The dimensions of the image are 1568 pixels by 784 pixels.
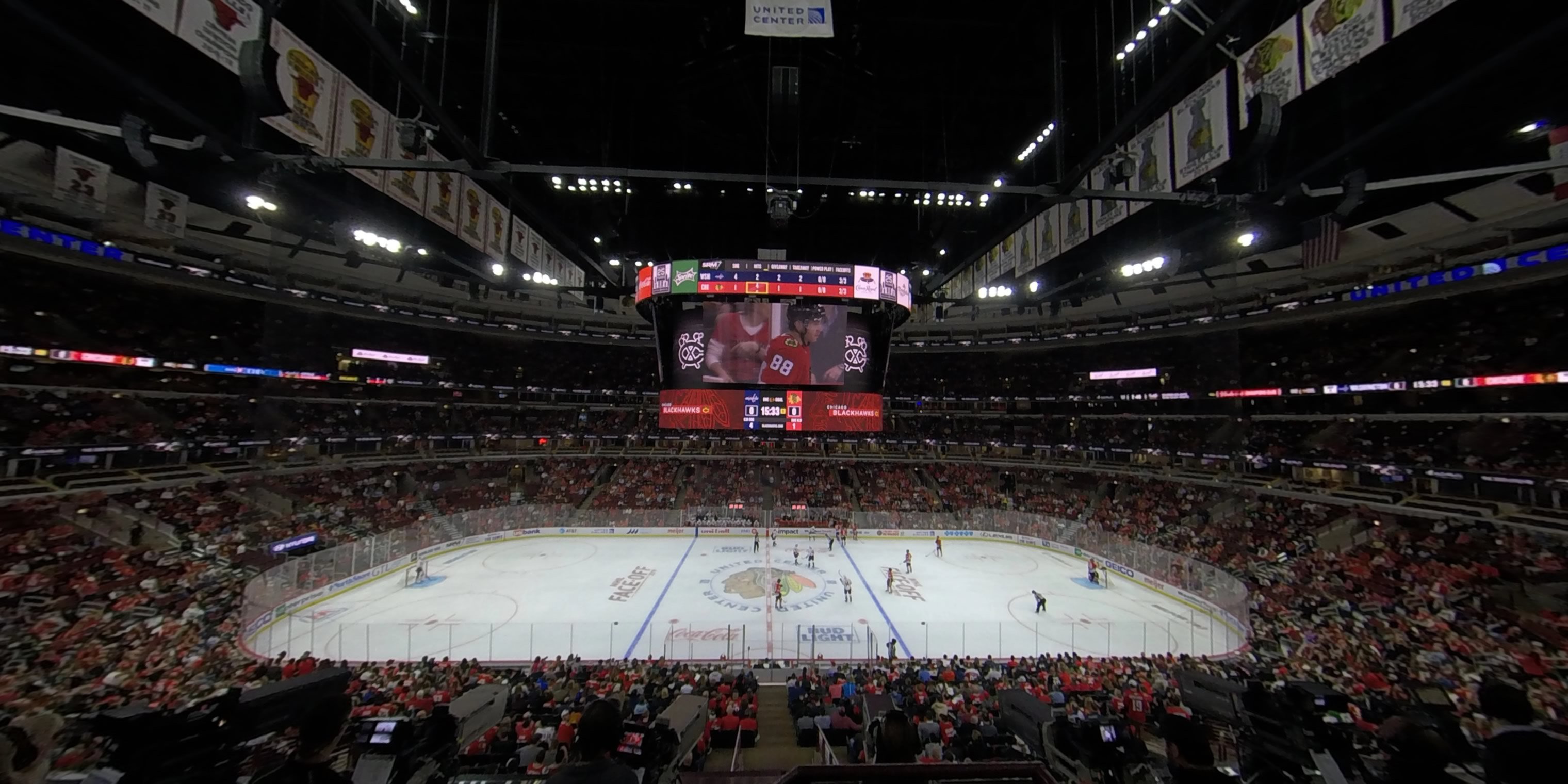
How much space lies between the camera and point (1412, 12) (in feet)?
21.3

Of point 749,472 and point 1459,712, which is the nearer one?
point 1459,712

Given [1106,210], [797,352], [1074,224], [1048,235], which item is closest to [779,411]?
[797,352]

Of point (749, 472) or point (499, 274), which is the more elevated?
point (499, 274)

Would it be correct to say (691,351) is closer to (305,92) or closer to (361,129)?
(361,129)

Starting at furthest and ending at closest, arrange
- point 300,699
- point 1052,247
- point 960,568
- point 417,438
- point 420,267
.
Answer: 1. point 417,438
2. point 960,568
3. point 420,267
4. point 1052,247
5. point 300,699

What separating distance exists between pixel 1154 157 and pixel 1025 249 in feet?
14.8

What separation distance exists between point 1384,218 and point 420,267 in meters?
28.8

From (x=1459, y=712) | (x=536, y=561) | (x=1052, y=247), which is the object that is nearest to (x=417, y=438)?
(x=536, y=561)

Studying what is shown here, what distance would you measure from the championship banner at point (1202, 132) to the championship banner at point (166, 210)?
19.6 meters

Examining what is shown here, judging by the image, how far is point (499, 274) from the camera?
47.9 ft

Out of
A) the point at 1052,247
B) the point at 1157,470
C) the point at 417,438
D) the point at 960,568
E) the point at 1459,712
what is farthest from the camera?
the point at 417,438

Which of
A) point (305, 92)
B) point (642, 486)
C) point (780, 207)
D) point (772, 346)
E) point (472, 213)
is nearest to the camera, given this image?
point (305, 92)

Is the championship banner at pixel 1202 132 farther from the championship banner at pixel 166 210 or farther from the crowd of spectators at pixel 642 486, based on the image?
the crowd of spectators at pixel 642 486

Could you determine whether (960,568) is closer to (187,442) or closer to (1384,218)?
Result: (1384,218)
